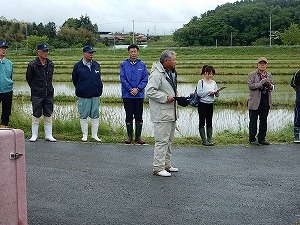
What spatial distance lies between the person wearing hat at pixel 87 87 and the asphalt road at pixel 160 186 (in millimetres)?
743

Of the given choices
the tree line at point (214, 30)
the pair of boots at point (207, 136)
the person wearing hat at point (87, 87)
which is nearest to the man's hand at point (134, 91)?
the person wearing hat at point (87, 87)

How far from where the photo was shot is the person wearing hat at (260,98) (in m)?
8.73

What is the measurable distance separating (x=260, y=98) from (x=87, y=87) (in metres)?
3.14

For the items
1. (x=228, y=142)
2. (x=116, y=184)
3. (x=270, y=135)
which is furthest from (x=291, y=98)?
(x=116, y=184)

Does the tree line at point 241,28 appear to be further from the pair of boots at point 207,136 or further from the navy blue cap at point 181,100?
the navy blue cap at point 181,100

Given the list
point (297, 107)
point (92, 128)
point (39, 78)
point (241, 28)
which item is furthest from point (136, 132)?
point (241, 28)

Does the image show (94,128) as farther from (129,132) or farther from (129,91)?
(129,91)

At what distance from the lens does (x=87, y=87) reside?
8.82 metres

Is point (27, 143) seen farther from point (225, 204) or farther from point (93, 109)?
point (225, 204)

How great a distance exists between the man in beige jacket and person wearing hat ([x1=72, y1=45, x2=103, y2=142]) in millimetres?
2521

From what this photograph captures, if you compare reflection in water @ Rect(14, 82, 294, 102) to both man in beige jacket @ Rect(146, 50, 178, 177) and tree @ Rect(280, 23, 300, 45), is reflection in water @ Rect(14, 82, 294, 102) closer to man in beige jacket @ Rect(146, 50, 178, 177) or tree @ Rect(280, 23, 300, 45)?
man in beige jacket @ Rect(146, 50, 178, 177)

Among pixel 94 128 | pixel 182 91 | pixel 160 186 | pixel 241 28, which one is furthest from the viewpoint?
pixel 241 28

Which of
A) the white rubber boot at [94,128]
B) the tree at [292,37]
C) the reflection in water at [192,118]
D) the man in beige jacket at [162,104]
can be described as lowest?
the reflection in water at [192,118]

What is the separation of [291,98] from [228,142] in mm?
8080
